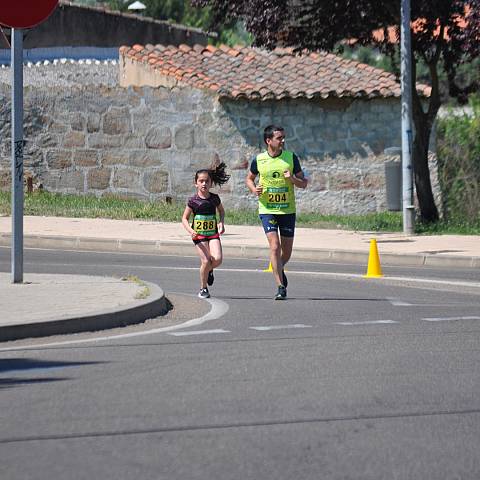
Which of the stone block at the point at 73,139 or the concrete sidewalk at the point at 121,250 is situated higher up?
the stone block at the point at 73,139

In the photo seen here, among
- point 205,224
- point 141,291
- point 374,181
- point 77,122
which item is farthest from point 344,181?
point 141,291

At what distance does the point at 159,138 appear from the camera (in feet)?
101

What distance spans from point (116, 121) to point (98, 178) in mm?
1309

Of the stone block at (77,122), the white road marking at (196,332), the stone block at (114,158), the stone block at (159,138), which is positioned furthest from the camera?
the stone block at (77,122)

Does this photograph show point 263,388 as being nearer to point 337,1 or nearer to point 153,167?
point 337,1

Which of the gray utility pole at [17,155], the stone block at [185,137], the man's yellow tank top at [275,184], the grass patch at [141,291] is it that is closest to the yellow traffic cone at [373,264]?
the man's yellow tank top at [275,184]

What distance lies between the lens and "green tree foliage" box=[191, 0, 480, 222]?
2539cm

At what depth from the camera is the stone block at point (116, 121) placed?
31.1 metres

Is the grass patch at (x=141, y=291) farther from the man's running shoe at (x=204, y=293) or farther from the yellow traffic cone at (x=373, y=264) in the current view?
the yellow traffic cone at (x=373, y=264)

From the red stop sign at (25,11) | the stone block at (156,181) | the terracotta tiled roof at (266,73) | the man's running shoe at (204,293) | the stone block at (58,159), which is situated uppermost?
the terracotta tiled roof at (266,73)

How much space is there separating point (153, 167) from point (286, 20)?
615 cm

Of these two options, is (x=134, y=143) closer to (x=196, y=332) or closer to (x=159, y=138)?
(x=159, y=138)

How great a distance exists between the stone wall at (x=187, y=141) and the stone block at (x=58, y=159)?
0.02 meters

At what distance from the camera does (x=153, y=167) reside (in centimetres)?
3086
